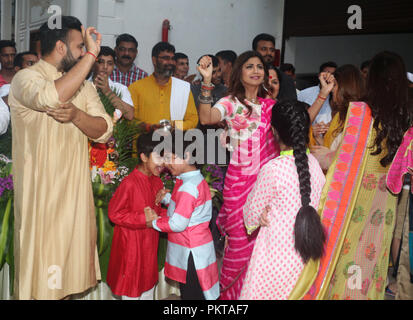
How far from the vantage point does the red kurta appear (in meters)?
2.71

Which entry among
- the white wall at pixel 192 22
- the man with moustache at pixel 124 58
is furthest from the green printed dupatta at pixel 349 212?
the white wall at pixel 192 22

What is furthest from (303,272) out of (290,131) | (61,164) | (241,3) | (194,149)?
(241,3)

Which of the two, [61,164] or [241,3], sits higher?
[241,3]

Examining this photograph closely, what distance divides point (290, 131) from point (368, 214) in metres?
0.83

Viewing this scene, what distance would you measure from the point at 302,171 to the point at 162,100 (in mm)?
2176

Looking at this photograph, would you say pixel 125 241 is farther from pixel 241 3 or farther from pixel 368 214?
pixel 241 3

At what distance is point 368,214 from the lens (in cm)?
280

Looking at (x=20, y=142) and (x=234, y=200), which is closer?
(x=20, y=142)

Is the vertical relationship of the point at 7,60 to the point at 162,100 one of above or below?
above

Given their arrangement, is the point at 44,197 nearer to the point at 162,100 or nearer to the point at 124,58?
the point at 162,100

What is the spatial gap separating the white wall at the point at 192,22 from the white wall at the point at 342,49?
44 centimetres

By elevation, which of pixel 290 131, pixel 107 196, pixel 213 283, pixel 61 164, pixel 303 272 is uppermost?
pixel 290 131

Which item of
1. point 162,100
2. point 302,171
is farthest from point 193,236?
point 162,100

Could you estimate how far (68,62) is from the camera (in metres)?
2.39
